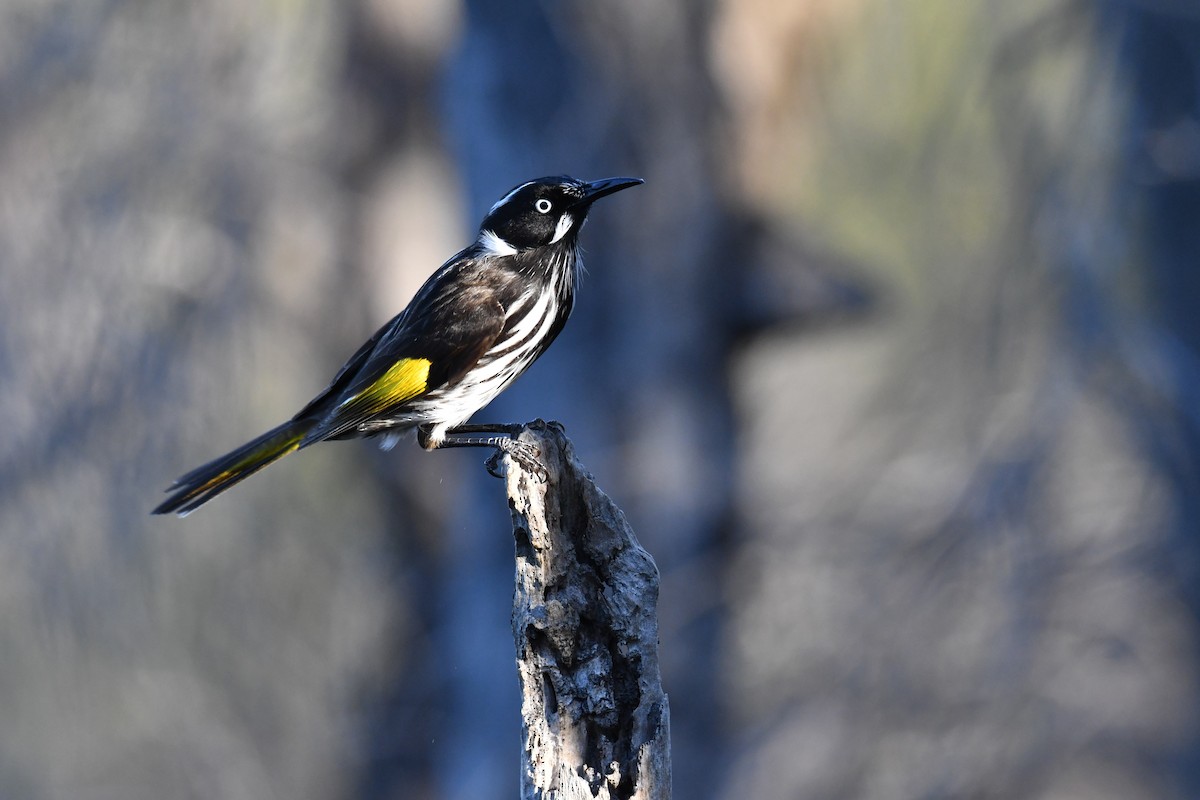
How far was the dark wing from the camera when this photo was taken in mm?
4141

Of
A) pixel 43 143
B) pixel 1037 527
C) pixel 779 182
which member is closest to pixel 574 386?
pixel 779 182

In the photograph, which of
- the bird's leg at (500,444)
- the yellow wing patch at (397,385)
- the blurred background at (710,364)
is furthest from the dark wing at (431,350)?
the blurred background at (710,364)

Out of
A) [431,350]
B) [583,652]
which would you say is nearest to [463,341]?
[431,350]

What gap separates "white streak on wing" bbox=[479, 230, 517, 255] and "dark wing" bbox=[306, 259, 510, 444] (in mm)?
118

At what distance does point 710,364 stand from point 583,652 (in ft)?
18.6

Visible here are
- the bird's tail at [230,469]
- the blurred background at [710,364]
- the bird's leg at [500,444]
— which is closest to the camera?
the bird's leg at [500,444]

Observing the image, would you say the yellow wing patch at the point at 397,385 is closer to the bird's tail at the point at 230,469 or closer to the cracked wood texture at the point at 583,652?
the bird's tail at the point at 230,469

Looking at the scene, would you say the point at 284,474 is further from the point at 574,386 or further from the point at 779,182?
the point at 779,182

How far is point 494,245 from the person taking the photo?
441 centimetres

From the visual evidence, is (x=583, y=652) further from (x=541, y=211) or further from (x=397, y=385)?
(x=541, y=211)

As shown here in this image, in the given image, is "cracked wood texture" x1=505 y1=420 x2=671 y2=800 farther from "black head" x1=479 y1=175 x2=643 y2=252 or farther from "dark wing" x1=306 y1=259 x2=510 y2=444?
"black head" x1=479 y1=175 x2=643 y2=252

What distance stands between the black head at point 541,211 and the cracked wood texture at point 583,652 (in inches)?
44.5

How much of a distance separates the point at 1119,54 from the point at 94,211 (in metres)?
6.03

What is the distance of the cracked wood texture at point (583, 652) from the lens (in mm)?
3258
